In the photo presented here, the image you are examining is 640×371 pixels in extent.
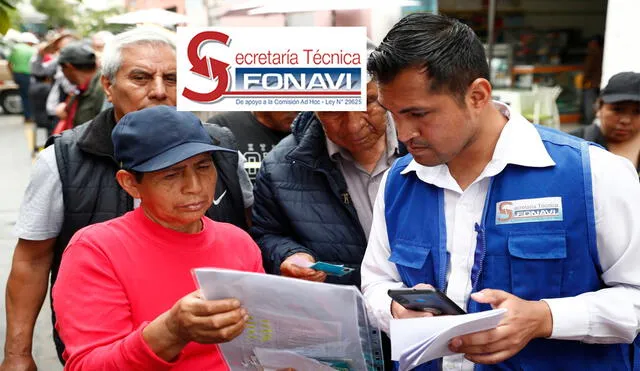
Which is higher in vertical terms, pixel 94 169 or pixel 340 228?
pixel 94 169

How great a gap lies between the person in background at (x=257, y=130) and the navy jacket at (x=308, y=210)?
0.96 meters

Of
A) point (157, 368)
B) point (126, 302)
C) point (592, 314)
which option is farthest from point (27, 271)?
point (592, 314)

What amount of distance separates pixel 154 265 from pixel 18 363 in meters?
1.08

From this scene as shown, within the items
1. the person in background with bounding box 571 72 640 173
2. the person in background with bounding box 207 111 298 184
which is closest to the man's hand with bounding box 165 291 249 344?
the person in background with bounding box 207 111 298 184

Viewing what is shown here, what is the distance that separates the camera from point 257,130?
4.07 meters

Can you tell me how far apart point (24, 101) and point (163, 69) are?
17.8m

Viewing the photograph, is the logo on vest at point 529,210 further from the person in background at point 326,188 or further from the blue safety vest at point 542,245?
the person in background at point 326,188

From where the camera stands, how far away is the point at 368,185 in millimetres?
2992

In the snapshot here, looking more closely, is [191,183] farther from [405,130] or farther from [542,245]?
[542,245]

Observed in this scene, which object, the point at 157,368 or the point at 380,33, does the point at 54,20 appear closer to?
the point at 380,33

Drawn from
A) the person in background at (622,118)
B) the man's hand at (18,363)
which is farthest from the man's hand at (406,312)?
the person in background at (622,118)

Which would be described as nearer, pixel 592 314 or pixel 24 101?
pixel 592 314

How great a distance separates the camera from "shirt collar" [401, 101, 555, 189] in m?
2.02

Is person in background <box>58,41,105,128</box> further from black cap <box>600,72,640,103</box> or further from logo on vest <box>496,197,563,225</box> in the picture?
logo on vest <box>496,197,563,225</box>
